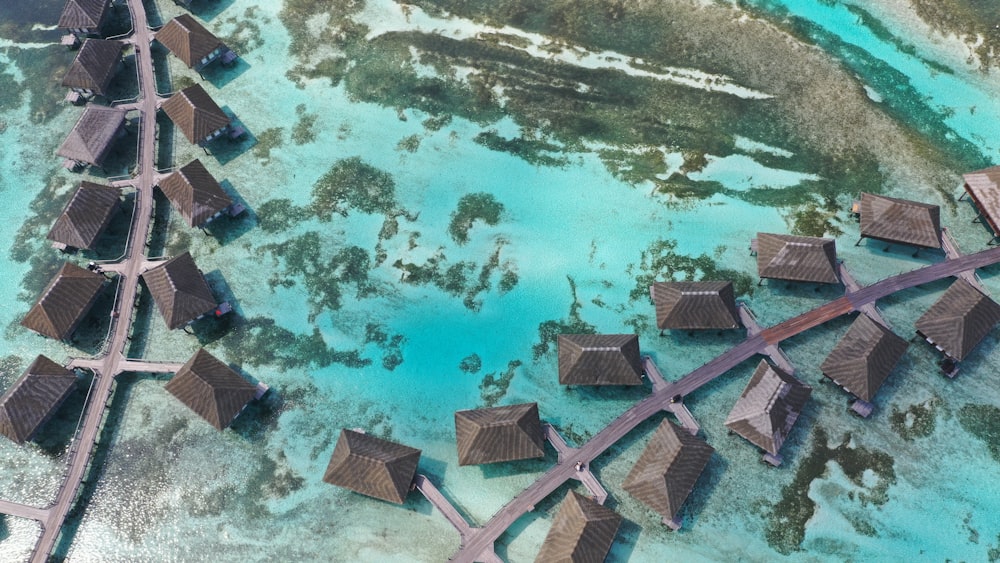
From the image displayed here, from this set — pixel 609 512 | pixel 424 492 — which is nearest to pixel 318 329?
pixel 424 492

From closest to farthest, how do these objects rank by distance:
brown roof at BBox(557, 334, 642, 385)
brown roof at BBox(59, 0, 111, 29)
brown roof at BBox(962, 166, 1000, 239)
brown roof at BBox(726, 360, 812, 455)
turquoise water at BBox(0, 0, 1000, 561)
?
1. brown roof at BBox(726, 360, 812, 455)
2. turquoise water at BBox(0, 0, 1000, 561)
3. brown roof at BBox(557, 334, 642, 385)
4. brown roof at BBox(962, 166, 1000, 239)
5. brown roof at BBox(59, 0, 111, 29)

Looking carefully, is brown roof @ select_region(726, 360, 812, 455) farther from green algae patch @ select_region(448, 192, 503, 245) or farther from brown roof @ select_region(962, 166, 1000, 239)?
green algae patch @ select_region(448, 192, 503, 245)

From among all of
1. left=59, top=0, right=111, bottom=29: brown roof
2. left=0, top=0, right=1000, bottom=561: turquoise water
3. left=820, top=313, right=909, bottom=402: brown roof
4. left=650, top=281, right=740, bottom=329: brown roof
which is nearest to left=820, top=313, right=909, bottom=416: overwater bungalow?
left=820, top=313, right=909, bottom=402: brown roof

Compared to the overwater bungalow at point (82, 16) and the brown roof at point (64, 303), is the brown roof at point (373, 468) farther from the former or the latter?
the overwater bungalow at point (82, 16)

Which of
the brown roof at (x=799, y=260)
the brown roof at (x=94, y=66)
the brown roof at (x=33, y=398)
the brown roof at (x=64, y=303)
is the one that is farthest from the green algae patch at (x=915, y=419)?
the brown roof at (x=94, y=66)

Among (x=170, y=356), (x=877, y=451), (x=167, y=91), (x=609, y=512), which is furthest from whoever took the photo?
(x=167, y=91)

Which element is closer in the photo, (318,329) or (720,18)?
(318,329)

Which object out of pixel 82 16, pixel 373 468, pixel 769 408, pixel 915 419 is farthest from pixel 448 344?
pixel 82 16

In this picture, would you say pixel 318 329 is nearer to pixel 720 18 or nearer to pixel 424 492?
pixel 424 492
